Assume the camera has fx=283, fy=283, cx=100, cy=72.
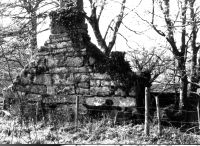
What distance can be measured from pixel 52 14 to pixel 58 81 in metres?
2.12

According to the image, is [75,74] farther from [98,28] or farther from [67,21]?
[98,28]

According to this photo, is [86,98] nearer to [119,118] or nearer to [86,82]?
[86,82]

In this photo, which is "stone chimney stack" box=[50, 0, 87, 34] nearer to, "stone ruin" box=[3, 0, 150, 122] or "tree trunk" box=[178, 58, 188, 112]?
"stone ruin" box=[3, 0, 150, 122]

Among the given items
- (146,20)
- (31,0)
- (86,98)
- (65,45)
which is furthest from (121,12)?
(86,98)

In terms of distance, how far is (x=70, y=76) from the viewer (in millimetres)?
8141

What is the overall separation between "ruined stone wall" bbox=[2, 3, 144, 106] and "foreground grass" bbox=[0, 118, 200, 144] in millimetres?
940

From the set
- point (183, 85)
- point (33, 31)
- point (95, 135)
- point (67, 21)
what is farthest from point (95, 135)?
point (33, 31)

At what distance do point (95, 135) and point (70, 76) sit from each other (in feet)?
7.79

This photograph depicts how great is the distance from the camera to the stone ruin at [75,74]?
25.2 ft

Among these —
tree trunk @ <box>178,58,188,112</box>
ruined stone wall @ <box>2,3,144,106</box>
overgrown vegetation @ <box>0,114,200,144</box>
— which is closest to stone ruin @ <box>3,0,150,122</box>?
ruined stone wall @ <box>2,3,144,106</box>

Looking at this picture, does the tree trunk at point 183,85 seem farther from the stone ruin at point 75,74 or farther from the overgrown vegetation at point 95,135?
the overgrown vegetation at point 95,135

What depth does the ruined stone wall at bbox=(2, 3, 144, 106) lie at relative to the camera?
769 centimetres

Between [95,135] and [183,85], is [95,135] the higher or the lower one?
the lower one

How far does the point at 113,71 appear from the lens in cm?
777
